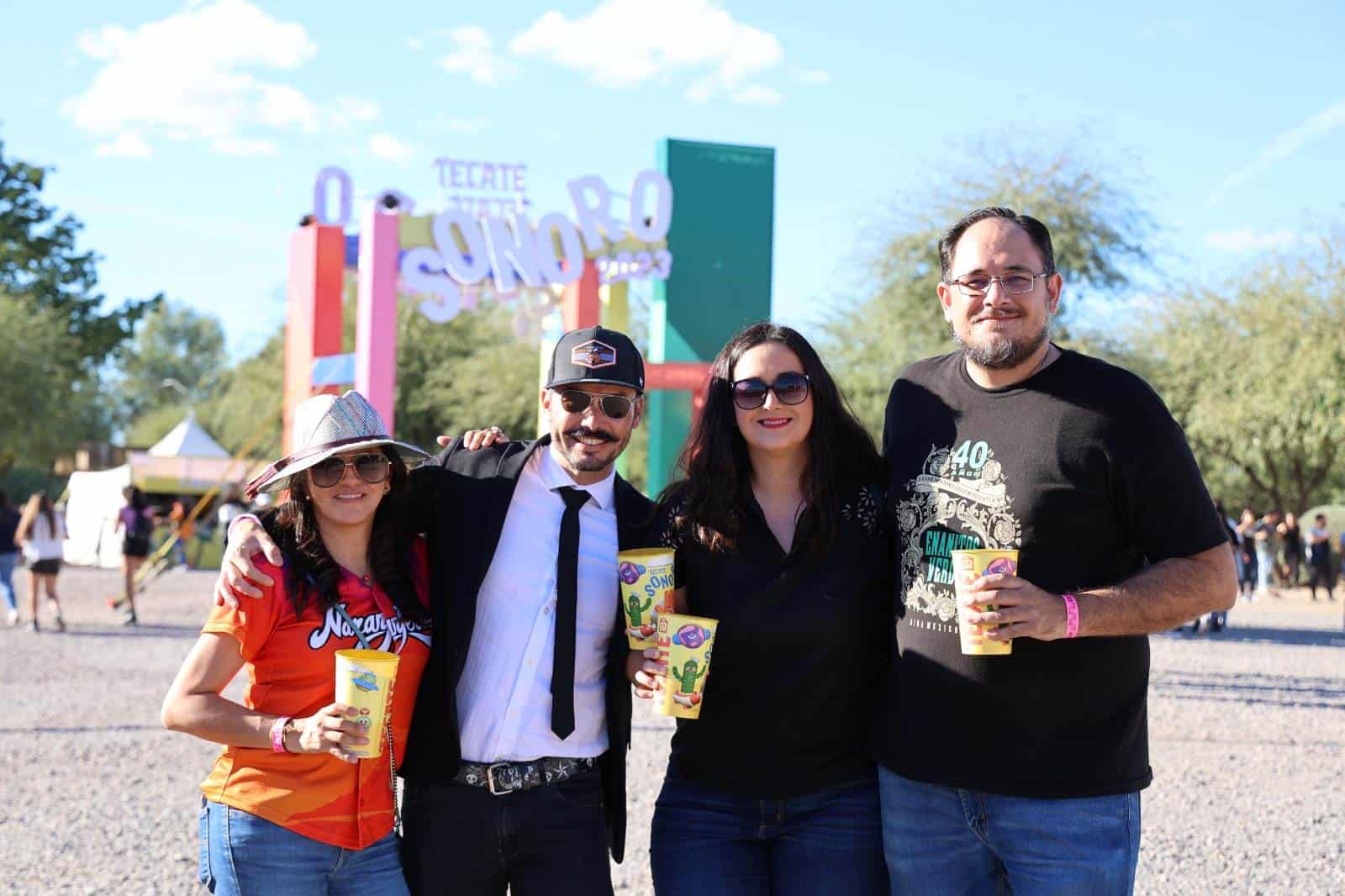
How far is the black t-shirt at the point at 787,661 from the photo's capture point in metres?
3.18

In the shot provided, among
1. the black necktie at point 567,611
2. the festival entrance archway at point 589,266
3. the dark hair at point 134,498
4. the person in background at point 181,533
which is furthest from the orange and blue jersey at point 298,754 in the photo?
the person in background at point 181,533

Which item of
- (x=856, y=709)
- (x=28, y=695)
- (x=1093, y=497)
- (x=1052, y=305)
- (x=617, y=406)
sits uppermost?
(x=1052, y=305)

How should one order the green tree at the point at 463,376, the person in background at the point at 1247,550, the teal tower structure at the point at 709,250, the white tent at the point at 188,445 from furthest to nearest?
the green tree at the point at 463,376 < the white tent at the point at 188,445 < the person in background at the point at 1247,550 < the teal tower structure at the point at 709,250

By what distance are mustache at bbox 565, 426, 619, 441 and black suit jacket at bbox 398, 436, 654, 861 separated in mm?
215

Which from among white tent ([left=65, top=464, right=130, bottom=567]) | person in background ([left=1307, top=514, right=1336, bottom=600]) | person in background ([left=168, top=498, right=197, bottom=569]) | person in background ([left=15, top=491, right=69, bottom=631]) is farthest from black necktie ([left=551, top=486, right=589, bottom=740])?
white tent ([left=65, top=464, right=130, bottom=567])

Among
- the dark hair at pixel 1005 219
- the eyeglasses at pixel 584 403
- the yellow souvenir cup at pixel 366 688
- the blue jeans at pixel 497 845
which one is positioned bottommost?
the blue jeans at pixel 497 845

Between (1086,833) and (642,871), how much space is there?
3561 mm

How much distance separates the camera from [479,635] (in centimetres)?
330

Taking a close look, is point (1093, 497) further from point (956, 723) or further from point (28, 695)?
point (28, 695)

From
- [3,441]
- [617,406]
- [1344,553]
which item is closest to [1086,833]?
[617,406]

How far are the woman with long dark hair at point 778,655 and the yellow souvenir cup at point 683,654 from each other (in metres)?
0.07

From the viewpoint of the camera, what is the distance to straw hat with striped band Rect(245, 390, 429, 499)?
3152 millimetres

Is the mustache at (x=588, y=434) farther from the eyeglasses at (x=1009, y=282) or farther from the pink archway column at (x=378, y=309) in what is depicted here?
the pink archway column at (x=378, y=309)

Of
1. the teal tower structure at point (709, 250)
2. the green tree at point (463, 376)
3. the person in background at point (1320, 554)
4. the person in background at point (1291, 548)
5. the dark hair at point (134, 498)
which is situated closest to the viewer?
the dark hair at point (134, 498)
